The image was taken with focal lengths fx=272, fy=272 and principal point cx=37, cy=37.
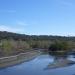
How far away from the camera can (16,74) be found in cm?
3544

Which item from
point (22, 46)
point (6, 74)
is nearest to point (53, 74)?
point (6, 74)

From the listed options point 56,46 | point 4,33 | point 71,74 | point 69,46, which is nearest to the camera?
point 71,74

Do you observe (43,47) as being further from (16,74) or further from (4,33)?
(16,74)

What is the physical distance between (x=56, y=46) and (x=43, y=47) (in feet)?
58.3

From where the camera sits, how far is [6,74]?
35875 mm

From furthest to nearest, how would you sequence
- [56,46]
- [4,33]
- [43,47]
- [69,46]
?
[4,33] < [43,47] < [69,46] < [56,46]

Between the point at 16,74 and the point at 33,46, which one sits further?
the point at 33,46

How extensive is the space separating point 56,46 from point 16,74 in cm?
7018

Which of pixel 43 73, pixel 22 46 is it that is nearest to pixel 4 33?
pixel 22 46

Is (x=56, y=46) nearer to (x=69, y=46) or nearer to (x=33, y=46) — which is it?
(x=69, y=46)

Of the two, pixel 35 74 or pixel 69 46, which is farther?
pixel 69 46

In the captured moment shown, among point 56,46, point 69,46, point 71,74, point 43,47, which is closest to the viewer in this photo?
point 71,74

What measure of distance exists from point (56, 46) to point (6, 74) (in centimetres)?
6995

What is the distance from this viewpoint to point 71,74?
1385 inches
